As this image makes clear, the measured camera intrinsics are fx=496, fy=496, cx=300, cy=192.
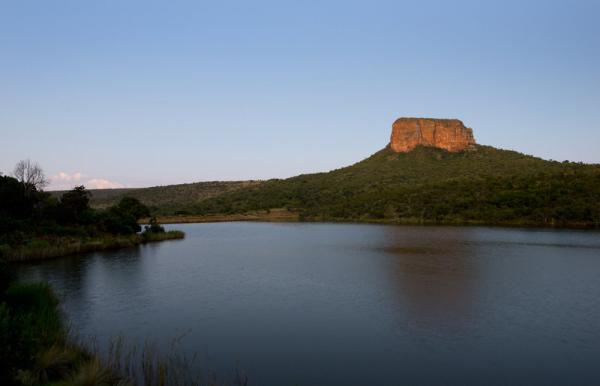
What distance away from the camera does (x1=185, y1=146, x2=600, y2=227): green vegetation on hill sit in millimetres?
72375

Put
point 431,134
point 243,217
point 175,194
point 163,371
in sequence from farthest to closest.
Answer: point 431,134
point 175,194
point 243,217
point 163,371

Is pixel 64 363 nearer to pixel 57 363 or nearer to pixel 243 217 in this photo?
pixel 57 363

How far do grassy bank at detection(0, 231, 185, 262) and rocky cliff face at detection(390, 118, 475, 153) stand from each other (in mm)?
99623

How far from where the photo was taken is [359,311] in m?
20.7

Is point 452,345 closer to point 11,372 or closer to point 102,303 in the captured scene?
point 11,372

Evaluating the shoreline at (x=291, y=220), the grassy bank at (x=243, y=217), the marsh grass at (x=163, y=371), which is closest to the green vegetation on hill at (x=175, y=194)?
the grassy bank at (x=243, y=217)

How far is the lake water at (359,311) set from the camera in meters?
14.0

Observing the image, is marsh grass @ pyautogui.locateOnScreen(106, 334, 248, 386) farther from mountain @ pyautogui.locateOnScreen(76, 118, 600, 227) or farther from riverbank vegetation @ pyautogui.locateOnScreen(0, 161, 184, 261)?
mountain @ pyautogui.locateOnScreen(76, 118, 600, 227)

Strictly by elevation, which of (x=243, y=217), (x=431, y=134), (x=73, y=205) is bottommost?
(x=243, y=217)

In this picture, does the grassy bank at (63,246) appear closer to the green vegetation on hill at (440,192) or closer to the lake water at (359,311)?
the lake water at (359,311)

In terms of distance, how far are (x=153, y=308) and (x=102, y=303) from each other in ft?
9.45

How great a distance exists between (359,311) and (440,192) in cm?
6997

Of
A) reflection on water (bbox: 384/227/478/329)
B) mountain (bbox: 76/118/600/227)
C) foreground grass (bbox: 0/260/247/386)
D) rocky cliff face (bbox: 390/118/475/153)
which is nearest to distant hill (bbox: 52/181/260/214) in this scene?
mountain (bbox: 76/118/600/227)

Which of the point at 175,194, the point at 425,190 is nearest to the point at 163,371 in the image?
the point at 425,190
